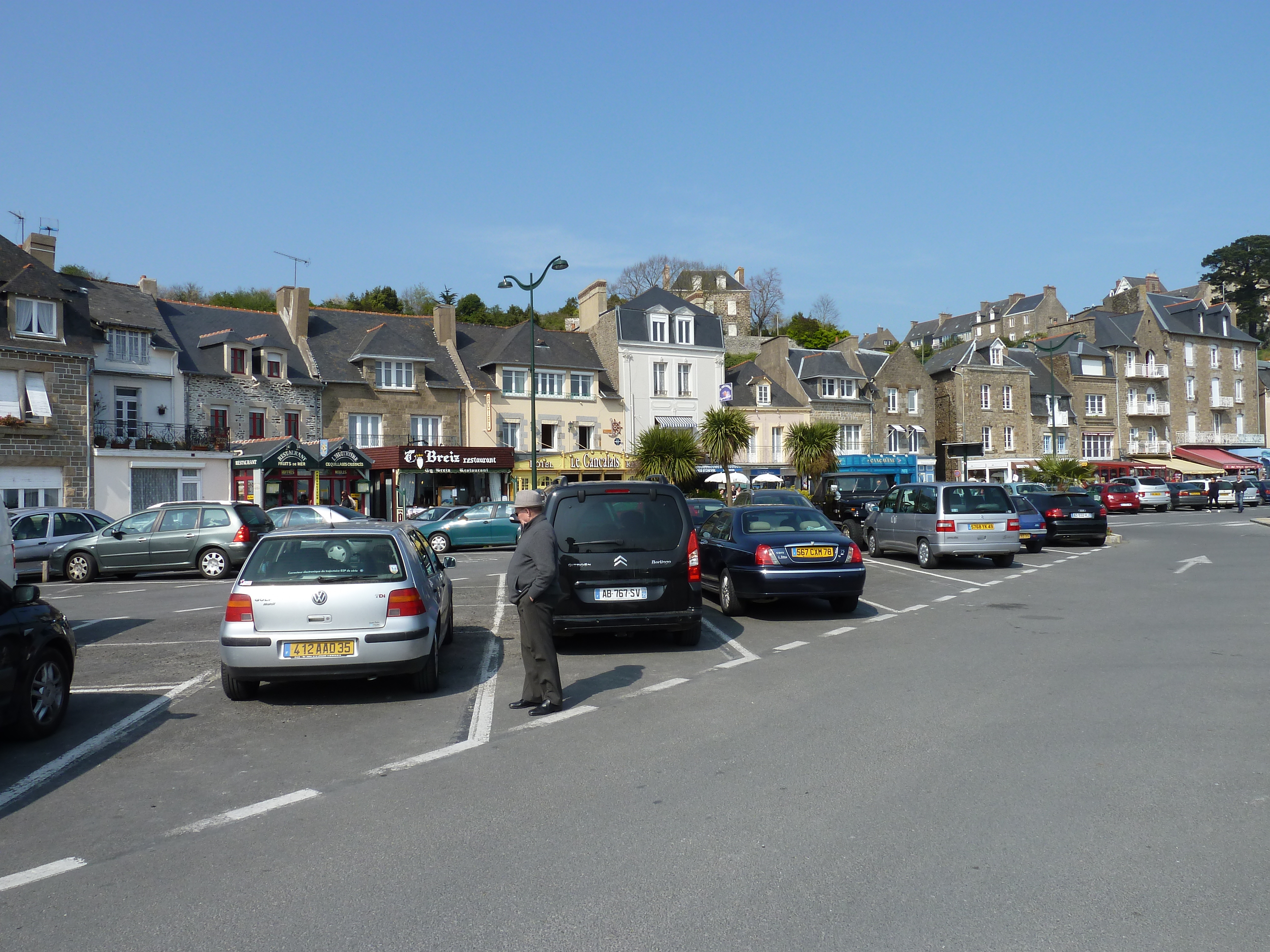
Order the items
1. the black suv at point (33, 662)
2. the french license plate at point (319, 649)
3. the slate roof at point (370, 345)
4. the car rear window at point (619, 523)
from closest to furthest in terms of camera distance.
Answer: the black suv at point (33, 662)
the french license plate at point (319, 649)
the car rear window at point (619, 523)
the slate roof at point (370, 345)

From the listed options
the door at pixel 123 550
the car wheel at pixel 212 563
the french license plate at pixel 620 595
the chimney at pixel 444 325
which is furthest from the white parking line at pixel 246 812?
the chimney at pixel 444 325

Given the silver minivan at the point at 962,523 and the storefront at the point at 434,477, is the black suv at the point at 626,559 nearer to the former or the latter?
the silver minivan at the point at 962,523

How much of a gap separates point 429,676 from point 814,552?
5989 millimetres

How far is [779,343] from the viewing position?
190 ft

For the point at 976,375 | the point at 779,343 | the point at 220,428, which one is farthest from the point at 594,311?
the point at 976,375

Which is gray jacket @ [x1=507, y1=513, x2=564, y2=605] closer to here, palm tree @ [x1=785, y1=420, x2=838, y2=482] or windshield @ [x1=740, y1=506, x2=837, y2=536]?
windshield @ [x1=740, y1=506, x2=837, y2=536]

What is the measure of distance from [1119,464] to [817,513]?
2345 inches

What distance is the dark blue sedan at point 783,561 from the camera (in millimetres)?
12531

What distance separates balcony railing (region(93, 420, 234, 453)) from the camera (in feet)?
113

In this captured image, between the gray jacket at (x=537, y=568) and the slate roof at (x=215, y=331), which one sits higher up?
the slate roof at (x=215, y=331)

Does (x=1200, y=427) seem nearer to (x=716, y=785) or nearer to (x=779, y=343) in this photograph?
(x=779, y=343)

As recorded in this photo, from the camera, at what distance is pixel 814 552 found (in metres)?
12.7

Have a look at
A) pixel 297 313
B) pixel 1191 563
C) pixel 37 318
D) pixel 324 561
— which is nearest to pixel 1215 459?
pixel 1191 563

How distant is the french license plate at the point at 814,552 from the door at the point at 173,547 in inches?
512
